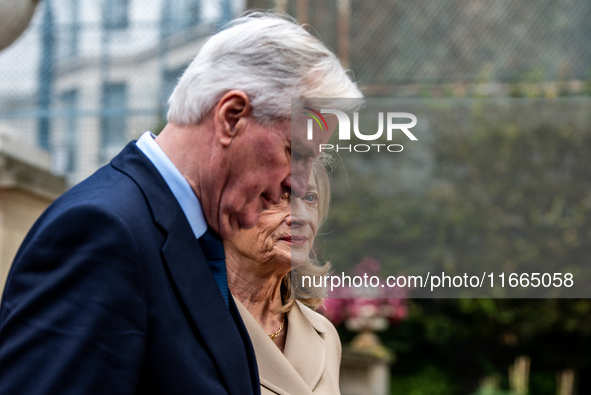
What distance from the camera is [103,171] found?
1.34 metres

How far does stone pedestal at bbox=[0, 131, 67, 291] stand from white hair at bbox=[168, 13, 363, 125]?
8.30 ft

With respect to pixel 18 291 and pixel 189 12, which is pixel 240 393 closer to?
pixel 18 291

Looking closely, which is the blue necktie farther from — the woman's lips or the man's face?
the woman's lips

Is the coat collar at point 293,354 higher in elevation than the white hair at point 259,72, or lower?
lower

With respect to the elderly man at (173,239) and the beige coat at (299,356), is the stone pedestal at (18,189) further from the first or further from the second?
the elderly man at (173,239)

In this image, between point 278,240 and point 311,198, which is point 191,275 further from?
point 278,240

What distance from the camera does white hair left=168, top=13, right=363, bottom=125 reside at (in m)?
1.34

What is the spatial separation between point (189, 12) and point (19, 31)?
870cm

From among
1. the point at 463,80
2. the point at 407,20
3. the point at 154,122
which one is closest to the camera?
the point at 154,122

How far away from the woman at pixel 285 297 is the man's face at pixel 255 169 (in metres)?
0.36

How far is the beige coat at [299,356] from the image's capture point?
1944 mm

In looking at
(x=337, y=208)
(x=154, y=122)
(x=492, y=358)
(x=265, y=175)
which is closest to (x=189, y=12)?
(x=154, y=122)

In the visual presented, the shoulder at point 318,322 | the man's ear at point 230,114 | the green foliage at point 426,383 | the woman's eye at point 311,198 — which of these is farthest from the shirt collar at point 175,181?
the green foliage at point 426,383

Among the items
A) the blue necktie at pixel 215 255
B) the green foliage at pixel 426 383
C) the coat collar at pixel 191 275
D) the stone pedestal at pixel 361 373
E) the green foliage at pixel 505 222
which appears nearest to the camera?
the coat collar at pixel 191 275
